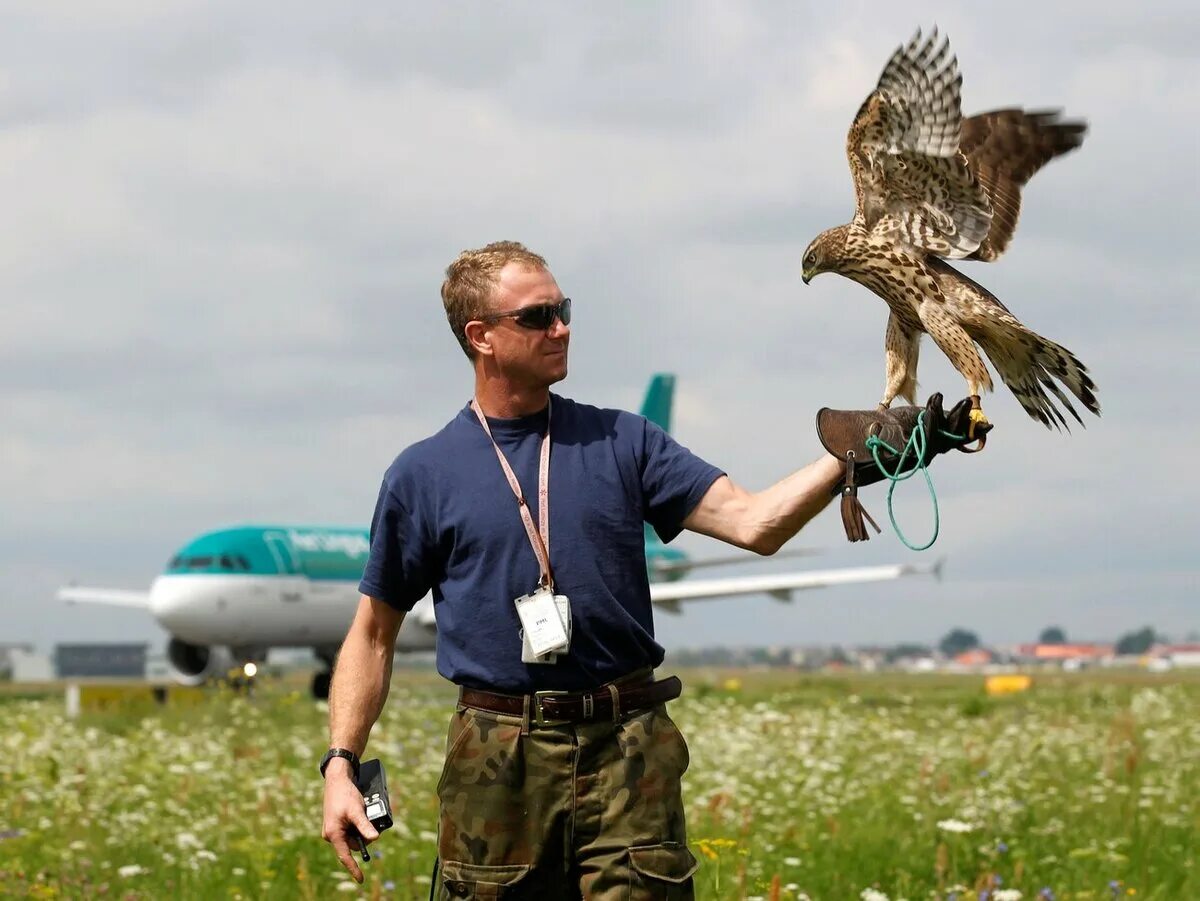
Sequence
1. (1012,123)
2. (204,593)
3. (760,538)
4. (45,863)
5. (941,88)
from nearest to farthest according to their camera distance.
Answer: (760,538)
(941,88)
(1012,123)
(45,863)
(204,593)

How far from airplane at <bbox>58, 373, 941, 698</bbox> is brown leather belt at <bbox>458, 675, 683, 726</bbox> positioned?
23.2m

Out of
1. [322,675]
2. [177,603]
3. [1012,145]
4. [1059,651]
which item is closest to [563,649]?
[1012,145]

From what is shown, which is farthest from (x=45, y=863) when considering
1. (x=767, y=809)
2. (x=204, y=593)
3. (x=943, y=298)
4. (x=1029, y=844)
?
(x=204, y=593)

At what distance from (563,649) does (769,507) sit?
589mm

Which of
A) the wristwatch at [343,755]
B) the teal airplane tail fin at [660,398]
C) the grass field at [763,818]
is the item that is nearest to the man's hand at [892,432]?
the wristwatch at [343,755]

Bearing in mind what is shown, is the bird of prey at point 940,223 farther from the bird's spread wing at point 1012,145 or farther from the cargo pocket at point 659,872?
the cargo pocket at point 659,872

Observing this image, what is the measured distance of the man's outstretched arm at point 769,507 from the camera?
370 cm

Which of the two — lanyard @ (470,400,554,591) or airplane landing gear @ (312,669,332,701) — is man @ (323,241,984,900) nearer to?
lanyard @ (470,400,554,591)

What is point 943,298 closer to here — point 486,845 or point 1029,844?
point 486,845

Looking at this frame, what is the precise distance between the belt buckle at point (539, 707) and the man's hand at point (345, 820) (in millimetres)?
530

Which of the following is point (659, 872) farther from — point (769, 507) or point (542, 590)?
point (769, 507)

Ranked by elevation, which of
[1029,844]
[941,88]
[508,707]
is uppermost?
[941,88]

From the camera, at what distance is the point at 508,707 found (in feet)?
12.5

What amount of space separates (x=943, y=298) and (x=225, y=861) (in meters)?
4.45
